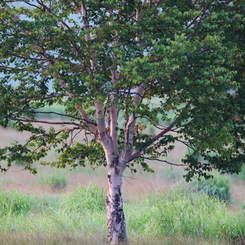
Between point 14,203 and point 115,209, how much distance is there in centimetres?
964

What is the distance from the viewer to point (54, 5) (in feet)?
42.2

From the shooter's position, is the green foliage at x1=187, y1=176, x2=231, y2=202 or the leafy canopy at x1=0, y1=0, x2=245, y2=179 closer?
the leafy canopy at x1=0, y1=0, x2=245, y2=179

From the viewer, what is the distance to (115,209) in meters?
12.5

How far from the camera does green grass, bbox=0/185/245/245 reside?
42.8 feet

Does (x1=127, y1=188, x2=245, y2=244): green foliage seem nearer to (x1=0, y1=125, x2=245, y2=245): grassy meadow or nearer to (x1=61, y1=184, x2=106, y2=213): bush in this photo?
(x1=0, y1=125, x2=245, y2=245): grassy meadow

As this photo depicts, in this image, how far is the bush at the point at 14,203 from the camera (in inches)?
791

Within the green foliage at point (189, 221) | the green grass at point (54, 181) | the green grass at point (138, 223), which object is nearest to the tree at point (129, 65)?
the green grass at point (138, 223)

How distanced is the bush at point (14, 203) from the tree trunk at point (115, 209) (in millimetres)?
8578

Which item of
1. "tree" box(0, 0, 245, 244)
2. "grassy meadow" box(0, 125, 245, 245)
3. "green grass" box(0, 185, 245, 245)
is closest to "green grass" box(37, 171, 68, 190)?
"grassy meadow" box(0, 125, 245, 245)

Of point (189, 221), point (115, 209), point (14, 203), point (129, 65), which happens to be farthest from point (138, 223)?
point (129, 65)

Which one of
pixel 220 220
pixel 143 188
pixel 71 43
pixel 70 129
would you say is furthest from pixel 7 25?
pixel 143 188

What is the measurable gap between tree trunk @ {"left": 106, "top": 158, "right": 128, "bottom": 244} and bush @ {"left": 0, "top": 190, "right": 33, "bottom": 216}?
8.58 m

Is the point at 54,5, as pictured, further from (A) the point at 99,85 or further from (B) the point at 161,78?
(B) the point at 161,78

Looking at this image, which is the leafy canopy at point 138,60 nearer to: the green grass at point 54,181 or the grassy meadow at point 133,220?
the grassy meadow at point 133,220
